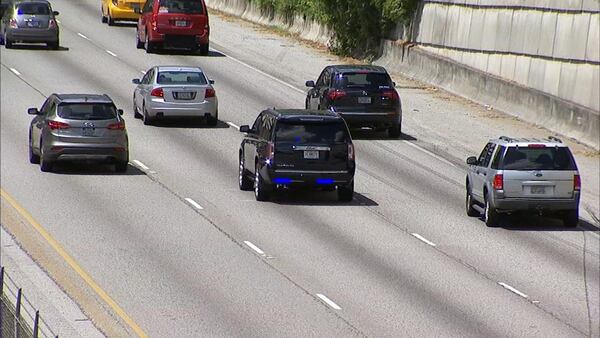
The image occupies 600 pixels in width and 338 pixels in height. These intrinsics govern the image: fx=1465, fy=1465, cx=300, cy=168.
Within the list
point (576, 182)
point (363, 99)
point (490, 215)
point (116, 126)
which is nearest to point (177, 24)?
point (363, 99)

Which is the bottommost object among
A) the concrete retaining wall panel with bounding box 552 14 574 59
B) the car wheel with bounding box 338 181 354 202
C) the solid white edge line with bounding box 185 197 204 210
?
the solid white edge line with bounding box 185 197 204 210

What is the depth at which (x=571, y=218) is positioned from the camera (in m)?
26.9

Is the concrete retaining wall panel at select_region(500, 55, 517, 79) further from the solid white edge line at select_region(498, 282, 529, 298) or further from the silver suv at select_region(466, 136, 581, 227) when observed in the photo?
the solid white edge line at select_region(498, 282, 529, 298)

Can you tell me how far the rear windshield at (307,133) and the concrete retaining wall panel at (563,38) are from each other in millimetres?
12057

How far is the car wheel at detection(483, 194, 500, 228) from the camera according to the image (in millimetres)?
26625

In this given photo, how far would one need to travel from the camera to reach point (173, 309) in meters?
19.2

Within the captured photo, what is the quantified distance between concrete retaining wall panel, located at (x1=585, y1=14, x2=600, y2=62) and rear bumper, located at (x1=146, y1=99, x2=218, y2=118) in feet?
31.7

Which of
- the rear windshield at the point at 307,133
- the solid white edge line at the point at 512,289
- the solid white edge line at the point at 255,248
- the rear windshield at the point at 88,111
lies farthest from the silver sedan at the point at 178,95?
the solid white edge line at the point at 512,289

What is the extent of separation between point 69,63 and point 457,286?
28896 mm

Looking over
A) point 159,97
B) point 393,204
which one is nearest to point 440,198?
point 393,204

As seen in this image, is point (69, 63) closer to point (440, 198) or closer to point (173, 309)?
point (440, 198)

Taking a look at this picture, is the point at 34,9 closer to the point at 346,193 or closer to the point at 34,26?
the point at 34,26

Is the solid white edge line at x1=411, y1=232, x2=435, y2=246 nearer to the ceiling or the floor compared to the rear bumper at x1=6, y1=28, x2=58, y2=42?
nearer to the ceiling

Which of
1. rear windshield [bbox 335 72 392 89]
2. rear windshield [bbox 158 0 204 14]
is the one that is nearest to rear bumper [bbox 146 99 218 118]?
rear windshield [bbox 335 72 392 89]
